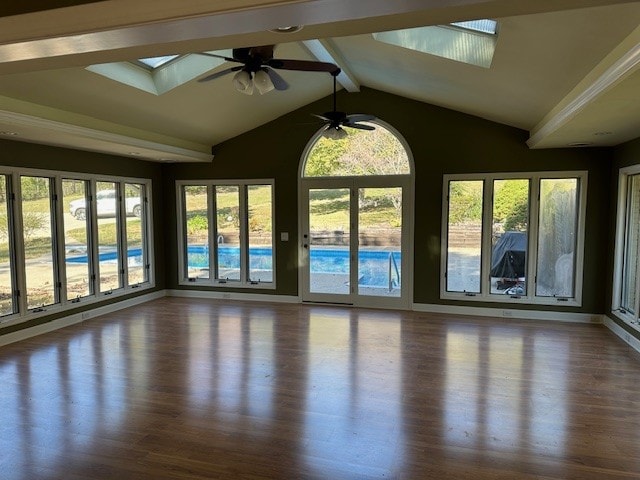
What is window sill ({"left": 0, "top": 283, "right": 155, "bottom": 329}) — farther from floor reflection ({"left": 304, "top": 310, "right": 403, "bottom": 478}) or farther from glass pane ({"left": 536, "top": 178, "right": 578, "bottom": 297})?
glass pane ({"left": 536, "top": 178, "right": 578, "bottom": 297})

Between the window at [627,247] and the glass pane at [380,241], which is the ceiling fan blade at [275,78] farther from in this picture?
the window at [627,247]

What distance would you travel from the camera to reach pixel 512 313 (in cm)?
595

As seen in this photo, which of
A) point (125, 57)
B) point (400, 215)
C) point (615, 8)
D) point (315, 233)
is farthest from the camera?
point (315, 233)

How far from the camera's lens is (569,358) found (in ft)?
14.1

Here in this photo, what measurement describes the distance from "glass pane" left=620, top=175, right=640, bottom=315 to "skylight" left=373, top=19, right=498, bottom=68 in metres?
2.79

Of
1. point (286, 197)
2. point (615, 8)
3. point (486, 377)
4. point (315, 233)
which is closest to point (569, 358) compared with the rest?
point (486, 377)

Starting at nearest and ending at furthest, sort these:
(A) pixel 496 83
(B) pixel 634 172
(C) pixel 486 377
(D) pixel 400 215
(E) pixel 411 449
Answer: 1. (E) pixel 411 449
2. (C) pixel 486 377
3. (A) pixel 496 83
4. (B) pixel 634 172
5. (D) pixel 400 215

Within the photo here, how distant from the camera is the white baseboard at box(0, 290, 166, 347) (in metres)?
4.89

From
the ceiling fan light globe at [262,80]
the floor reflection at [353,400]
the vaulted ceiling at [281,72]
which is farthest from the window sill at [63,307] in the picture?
the ceiling fan light globe at [262,80]

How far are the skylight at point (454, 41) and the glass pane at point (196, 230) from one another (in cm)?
449

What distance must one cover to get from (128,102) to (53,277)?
8.47 ft

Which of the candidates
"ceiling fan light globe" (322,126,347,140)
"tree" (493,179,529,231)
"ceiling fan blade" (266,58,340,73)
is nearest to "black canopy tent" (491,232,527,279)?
"tree" (493,179,529,231)

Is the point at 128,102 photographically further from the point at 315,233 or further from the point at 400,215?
the point at 400,215

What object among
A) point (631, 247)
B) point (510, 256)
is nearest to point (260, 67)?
point (510, 256)
